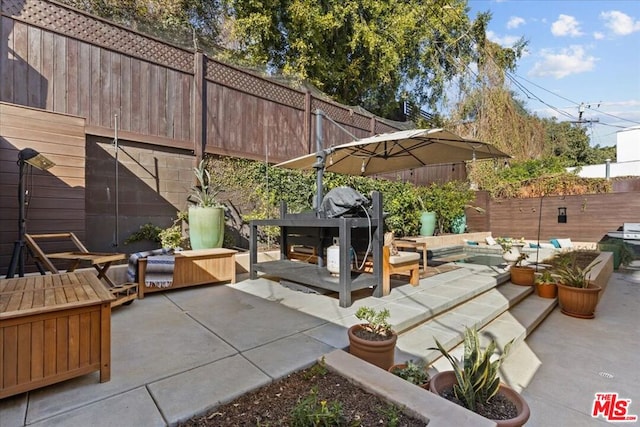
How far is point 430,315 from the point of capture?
2.88 metres

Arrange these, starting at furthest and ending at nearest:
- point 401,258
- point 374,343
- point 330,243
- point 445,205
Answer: point 445,205 → point 330,243 → point 401,258 → point 374,343

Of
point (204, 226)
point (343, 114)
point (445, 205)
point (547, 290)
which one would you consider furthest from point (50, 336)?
point (445, 205)

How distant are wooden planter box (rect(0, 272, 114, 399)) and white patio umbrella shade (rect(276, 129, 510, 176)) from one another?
2.71 meters

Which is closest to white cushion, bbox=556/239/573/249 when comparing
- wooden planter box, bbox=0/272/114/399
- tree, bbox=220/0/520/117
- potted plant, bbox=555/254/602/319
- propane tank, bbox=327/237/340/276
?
potted plant, bbox=555/254/602/319

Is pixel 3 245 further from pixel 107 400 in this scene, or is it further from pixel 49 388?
pixel 107 400

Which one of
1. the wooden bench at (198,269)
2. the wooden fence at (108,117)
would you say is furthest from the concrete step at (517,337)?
the wooden fence at (108,117)

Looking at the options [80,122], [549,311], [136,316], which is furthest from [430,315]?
[80,122]

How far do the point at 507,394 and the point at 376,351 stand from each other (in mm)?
673

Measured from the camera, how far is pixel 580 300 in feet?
11.6

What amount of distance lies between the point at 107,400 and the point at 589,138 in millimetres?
27345

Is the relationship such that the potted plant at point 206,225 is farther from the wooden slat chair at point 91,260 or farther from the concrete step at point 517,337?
the concrete step at point 517,337

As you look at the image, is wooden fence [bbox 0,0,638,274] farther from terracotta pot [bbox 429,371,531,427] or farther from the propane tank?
terracotta pot [bbox 429,371,531,427]

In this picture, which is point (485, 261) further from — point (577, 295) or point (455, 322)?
point (455, 322)

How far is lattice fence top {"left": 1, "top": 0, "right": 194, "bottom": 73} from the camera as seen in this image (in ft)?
11.9
